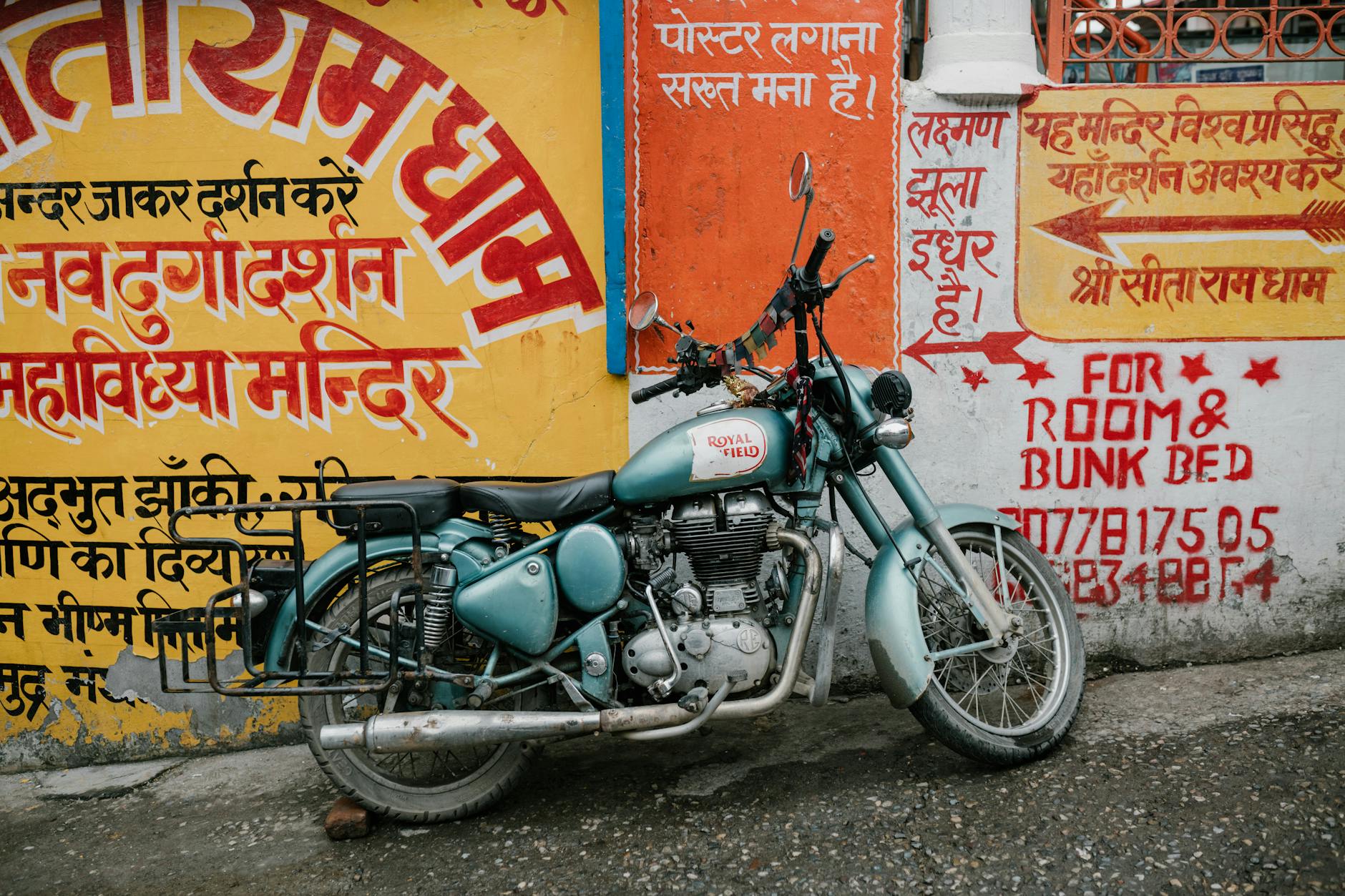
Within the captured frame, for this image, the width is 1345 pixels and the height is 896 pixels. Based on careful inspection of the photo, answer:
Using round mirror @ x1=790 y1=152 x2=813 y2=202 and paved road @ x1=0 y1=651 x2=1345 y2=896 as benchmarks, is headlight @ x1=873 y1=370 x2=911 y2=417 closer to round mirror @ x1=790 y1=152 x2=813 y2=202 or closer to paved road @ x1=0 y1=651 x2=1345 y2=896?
round mirror @ x1=790 y1=152 x2=813 y2=202

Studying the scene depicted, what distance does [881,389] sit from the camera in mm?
2822

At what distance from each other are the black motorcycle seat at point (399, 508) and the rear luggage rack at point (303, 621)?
0.06ft

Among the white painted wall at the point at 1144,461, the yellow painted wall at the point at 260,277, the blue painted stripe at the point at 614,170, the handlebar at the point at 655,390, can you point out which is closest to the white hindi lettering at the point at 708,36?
the blue painted stripe at the point at 614,170

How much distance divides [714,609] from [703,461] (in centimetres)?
43

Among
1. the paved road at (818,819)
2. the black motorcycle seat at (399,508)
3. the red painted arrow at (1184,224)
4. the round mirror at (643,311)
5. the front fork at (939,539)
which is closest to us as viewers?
the paved road at (818,819)

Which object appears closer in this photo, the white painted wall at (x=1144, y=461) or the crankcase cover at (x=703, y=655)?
the crankcase cover at (x=703, y=655)

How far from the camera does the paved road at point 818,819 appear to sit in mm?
2502

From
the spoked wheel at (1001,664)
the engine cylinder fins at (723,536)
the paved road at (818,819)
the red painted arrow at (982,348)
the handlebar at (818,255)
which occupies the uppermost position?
the handlebar at (818,255)

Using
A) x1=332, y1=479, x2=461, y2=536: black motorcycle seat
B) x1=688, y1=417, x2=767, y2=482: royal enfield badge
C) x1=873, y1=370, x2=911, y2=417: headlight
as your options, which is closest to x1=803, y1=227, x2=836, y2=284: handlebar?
x1=873, y1=370, x2=911, y2=417: headlight

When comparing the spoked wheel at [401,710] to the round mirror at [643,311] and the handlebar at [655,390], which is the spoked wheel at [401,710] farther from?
the round mirror at [643,311]

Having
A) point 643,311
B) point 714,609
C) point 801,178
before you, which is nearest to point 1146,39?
point 801,178

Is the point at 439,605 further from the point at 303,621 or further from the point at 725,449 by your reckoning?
the point at 725,449

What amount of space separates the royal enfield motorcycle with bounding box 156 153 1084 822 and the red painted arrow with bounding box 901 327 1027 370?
76cm

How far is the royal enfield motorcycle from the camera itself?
8.96ft
